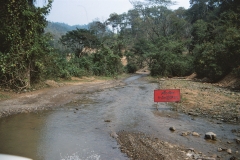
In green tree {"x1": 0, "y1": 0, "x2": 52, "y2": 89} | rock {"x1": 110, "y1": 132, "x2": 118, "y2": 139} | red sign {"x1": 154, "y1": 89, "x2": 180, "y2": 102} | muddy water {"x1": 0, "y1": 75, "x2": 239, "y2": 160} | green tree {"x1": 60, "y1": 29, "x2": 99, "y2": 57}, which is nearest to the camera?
muddy water {"x1": 0, "y1": 75, "x2": 239, "y2": 160}

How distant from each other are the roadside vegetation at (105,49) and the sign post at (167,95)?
32.6 ft

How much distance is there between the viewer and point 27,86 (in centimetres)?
1584

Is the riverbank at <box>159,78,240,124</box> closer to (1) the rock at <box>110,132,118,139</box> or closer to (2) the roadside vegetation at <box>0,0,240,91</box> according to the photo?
(1) the rock at <box>110,132,118,139</box>

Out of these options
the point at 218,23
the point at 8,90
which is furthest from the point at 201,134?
the point at 218,23

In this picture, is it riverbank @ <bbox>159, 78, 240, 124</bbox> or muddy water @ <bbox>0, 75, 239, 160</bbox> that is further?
riverbank @ <bbox>159, 78, 240, 124</bbox>

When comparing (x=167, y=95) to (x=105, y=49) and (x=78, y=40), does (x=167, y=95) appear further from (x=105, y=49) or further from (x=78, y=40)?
(x=78, y=40)

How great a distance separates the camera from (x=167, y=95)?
11430mm

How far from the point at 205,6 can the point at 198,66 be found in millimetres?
31321

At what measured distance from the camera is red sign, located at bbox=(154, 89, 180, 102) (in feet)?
37.2

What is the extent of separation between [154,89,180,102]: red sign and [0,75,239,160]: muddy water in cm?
69

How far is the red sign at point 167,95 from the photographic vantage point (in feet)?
37.2

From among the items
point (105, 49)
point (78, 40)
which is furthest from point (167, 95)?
point (78, 40)

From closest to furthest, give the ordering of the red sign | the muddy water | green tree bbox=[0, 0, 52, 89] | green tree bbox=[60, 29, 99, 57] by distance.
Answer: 1. the muddy water
2. the red sign
3. green tree bbox=[0, 0, 52, 89]
4. green tree bbox=[60, 29, 99, 57]

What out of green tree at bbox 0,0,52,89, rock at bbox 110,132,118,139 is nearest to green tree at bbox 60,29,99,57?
green tree at bbox 0,0,52,89
